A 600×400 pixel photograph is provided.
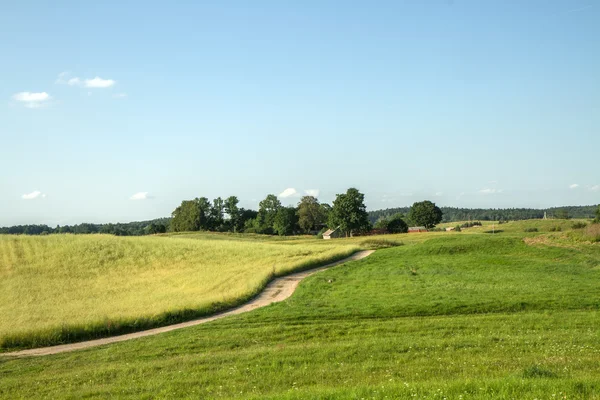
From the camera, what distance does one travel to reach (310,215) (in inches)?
5463

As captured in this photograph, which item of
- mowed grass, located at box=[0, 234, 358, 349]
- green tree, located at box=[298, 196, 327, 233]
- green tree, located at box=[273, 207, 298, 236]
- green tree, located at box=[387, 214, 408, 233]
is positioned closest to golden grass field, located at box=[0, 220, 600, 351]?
mowed grass, located at box=[0, 234, 358, 349]

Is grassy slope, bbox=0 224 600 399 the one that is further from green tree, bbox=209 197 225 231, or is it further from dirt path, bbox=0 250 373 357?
green tree, bbox=209 197 225 231

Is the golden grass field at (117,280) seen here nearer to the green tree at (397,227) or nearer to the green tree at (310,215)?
the green tree at (397,227)

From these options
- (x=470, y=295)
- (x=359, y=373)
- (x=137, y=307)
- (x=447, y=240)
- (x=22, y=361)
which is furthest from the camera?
(x=447, y=240)

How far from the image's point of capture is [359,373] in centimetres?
1086

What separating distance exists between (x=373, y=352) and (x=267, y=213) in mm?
124733

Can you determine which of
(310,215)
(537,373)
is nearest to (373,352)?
(537,373)

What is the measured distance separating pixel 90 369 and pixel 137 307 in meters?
12.0

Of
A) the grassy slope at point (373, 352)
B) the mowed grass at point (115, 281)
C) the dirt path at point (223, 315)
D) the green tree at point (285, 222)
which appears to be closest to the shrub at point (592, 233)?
the grassy slope at point (373, 352)

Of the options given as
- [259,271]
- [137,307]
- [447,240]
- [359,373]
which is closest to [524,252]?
[447,240]

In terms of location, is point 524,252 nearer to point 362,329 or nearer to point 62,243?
point 362,329

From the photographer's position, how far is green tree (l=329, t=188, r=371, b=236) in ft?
346

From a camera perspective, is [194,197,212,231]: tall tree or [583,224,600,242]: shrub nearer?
[583,224,600,242]: shrub

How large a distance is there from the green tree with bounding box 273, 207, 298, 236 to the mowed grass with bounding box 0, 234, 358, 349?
66.6 metres
